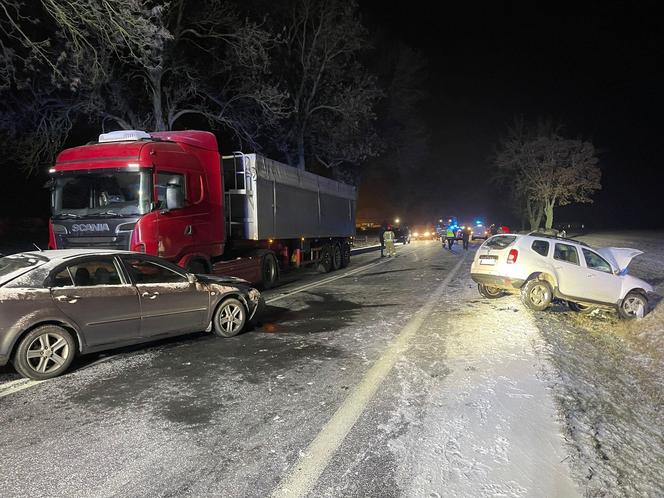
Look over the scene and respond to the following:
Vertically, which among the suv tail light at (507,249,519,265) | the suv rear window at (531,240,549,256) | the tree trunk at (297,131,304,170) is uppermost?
the tree trunk at (297,131,304,170)

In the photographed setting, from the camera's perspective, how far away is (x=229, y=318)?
23.8 feet

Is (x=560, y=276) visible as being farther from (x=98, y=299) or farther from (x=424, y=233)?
(x=424, y=233)

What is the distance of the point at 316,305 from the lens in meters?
→ 10.0

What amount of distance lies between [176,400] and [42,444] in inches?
46.9

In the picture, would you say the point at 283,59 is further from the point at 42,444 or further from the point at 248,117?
the point at 42,444

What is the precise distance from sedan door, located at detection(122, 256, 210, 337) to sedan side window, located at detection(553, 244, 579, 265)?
21.7 ft

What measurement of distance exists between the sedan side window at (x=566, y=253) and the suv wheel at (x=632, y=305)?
1.07 meters

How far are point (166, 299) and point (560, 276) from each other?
701 centimetres

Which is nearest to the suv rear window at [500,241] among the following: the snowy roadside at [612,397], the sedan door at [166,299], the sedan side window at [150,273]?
the snowy roadside at [612,397]

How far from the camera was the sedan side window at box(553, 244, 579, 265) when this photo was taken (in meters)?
9.23

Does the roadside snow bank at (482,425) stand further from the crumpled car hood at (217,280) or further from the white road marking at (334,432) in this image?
the crumpled car hood at (217,280)

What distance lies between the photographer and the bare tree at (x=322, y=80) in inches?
995

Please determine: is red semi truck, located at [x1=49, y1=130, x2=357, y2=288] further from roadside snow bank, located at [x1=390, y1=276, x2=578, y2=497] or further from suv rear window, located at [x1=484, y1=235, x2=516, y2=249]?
suv rear window, located at [x1=484, y1=235, x2=516, y2=249]

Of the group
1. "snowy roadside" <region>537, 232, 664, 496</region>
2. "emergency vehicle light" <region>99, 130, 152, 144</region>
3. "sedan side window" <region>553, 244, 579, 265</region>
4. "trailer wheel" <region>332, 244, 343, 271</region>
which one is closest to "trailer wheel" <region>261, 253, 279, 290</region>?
"emergency vehicle light" <region>99, 130, 152, 144</region>
